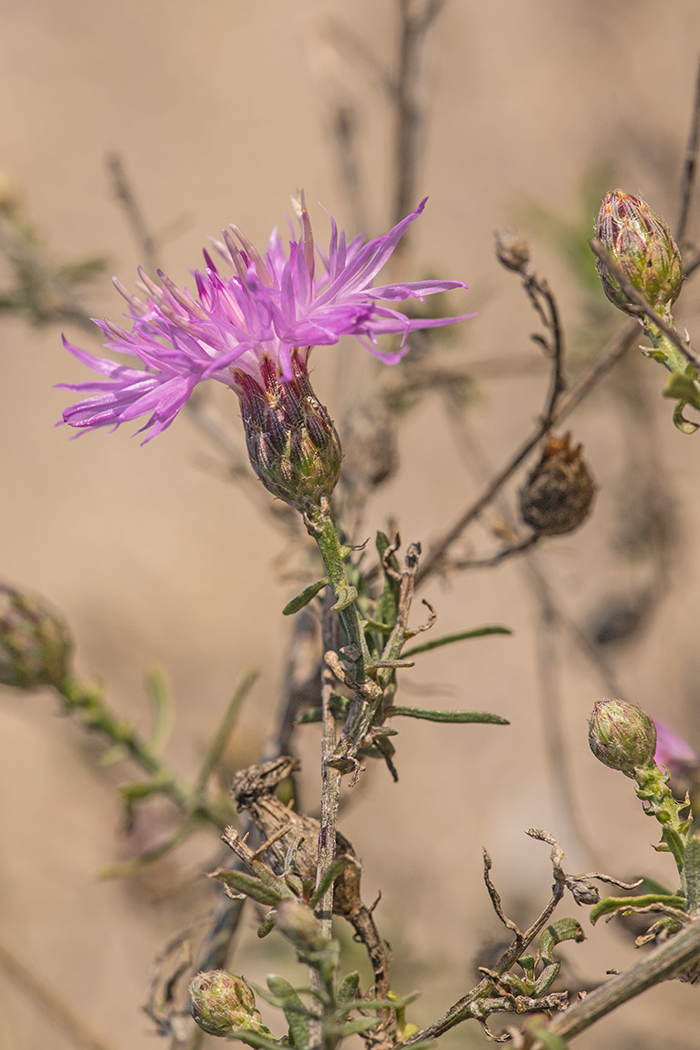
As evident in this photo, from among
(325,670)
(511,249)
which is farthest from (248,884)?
(511,249)

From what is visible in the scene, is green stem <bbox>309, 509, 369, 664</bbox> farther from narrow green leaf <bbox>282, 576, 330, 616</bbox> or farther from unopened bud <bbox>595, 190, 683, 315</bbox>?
unopened bud <bbox>595, 190, 683, 315</bbox>

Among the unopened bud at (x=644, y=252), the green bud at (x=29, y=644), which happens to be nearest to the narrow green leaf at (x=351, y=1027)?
the unopened bud at (x=644, y=252)

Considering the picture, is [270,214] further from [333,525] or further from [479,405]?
[333,525]

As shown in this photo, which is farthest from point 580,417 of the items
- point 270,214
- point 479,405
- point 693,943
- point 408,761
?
point 693,943

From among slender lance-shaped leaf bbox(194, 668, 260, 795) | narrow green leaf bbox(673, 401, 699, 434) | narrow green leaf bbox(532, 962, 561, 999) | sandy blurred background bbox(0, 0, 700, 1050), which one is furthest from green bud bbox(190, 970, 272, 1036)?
sandy blurred background bbox(0, 0, 700, 1050)

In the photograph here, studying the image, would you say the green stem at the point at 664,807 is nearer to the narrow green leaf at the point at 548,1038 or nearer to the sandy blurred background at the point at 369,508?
the narrow green leaf at the point at 548,1038

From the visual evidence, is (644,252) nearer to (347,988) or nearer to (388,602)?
(388,602)
